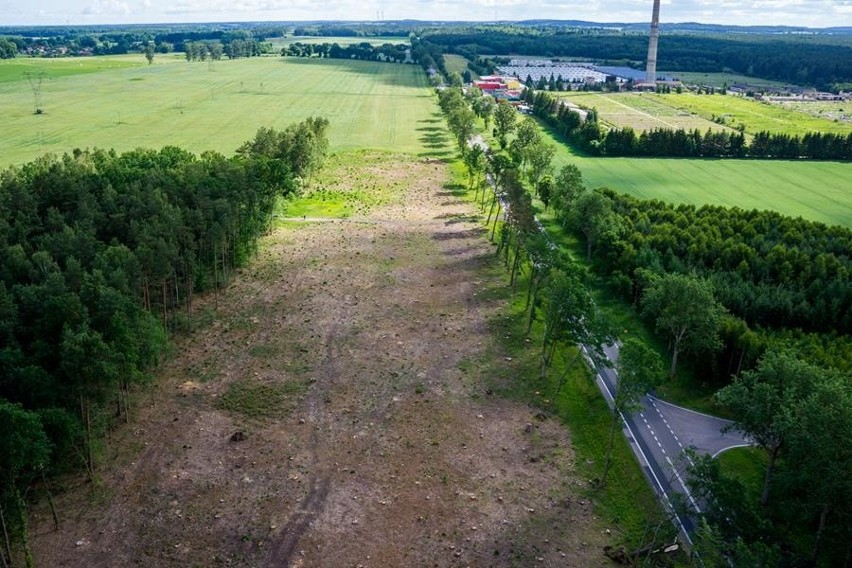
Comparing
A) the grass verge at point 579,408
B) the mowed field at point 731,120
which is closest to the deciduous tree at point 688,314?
the grass verge at point 579,408

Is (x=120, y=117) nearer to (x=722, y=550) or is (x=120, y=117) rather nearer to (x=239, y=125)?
(x=239, y=125)

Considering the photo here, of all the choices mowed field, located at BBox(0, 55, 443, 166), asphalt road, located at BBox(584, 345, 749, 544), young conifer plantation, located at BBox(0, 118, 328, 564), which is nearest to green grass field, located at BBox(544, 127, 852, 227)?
mowed field, located at BBox(0, 55, 443, 166)

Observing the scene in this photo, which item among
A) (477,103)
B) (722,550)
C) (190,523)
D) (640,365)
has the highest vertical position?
(477,103)

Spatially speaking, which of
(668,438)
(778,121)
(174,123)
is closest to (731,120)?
(778,121)

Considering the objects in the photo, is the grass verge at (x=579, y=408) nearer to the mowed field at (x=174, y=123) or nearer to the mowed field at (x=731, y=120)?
the mowed field at (x=174, y=123)

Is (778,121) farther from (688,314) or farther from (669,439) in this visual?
(669,439)

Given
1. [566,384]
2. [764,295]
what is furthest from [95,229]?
[764,295]
